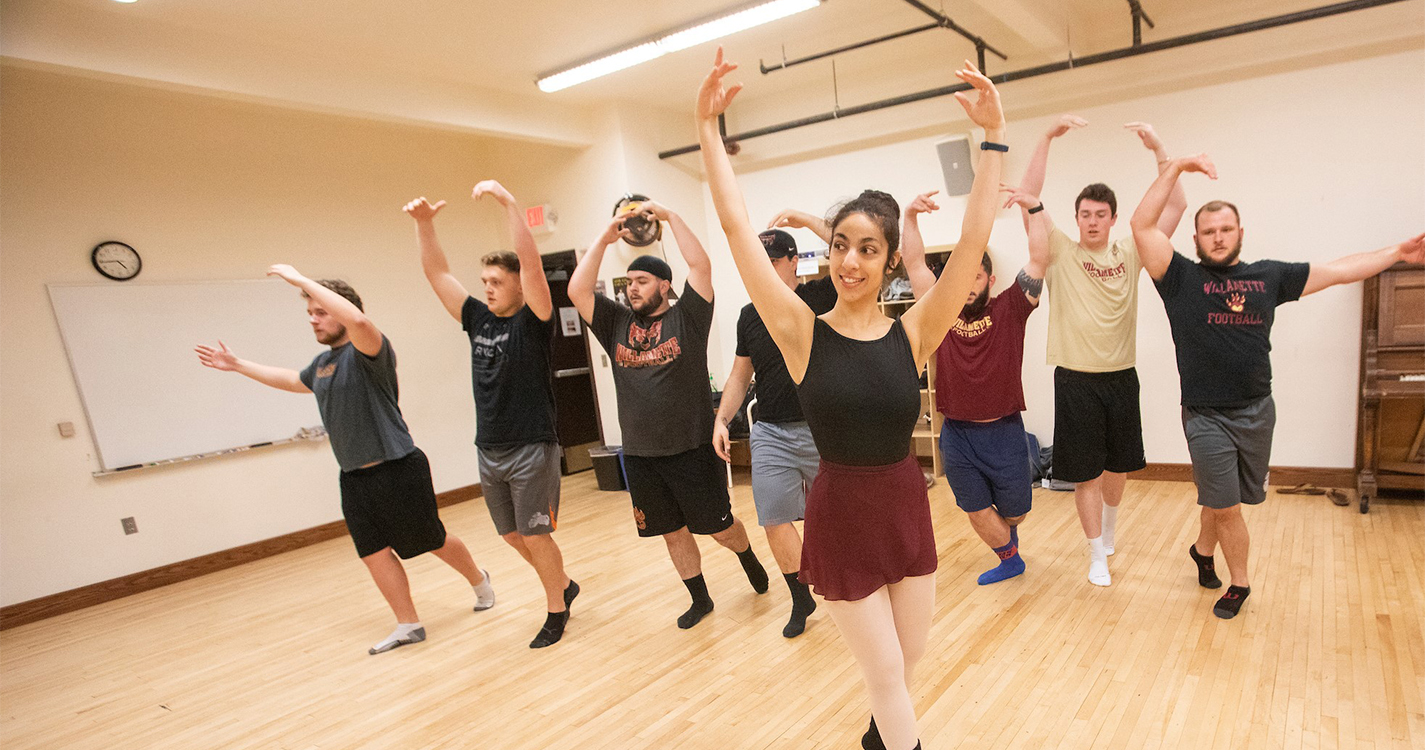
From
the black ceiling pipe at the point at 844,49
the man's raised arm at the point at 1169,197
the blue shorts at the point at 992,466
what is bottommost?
the blue shorts at the point at 992,466

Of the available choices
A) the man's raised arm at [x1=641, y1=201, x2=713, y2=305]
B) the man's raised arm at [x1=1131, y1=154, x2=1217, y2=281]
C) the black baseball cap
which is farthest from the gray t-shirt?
the man's raised arm at [x1=1131, y1=154, x2=1217, y2=281]

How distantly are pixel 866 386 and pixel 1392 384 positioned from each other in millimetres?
4112

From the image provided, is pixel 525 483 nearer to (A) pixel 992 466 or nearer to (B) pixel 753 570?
(B) pixel 753 570

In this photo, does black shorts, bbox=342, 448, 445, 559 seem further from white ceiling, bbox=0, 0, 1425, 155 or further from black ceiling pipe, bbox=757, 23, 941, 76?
black ceiling pipe, bbox=757, 23, 941, 76

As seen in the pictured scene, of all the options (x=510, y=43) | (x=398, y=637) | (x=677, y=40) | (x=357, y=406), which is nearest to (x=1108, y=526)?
(x=398, y=637)

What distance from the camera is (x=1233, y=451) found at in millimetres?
2855

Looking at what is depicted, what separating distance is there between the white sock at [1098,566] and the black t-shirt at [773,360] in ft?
5.48

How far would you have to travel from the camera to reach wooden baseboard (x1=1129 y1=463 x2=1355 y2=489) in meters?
4.59

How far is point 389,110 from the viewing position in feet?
16.1

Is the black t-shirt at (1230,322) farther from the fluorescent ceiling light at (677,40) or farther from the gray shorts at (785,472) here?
the fluorescent ceiling light at (677,40)

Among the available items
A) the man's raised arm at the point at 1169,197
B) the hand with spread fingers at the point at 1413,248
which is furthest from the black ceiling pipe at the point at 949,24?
the hand with spread fingers at the point at 1413,248

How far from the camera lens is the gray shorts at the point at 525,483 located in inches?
130

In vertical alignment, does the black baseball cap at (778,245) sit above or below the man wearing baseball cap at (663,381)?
above

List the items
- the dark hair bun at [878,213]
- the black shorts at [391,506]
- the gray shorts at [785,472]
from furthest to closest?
1. the black shorts at [391,506]
2. the gray shorts at [785,472]
3. the dark hair bun at [878,213]
